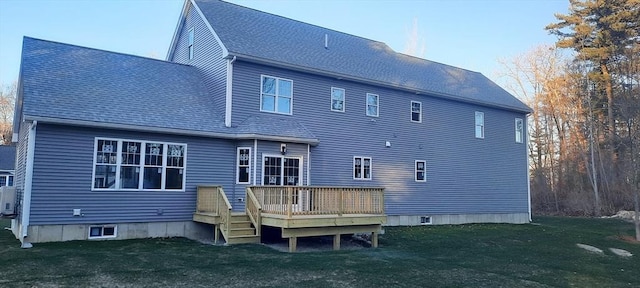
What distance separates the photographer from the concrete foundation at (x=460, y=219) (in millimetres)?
16969

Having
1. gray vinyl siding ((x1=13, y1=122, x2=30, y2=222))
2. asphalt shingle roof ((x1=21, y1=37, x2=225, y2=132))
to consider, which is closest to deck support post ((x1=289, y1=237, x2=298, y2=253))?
asphalt shingle roof ((x1=21, y1=37, x2=225, y2=132))

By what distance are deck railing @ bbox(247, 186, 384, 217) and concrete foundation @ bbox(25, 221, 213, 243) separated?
2.46 metres

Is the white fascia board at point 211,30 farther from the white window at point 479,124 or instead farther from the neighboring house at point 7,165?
the neighboring house at point 7,165

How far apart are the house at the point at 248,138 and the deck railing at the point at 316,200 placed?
41 mm

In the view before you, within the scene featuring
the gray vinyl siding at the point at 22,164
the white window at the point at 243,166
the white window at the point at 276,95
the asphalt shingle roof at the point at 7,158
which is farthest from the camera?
the asphalt shingle roof at the point at 7,158

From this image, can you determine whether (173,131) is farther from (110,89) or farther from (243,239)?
(243,239)

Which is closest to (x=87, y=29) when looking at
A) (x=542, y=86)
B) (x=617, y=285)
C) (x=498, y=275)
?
(x=498, y=275)

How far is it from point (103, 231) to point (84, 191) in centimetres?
113

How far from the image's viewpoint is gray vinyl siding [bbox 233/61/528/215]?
15000 millimetres

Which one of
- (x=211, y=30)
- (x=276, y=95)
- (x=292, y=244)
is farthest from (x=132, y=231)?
(x=211, y=30)

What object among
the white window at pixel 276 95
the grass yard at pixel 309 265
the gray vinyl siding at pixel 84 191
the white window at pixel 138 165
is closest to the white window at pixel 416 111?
the white window at pixel 276 95

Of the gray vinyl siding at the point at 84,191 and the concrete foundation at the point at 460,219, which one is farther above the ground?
the gray vinyl siding at the point at 84,191

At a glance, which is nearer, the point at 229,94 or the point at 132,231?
the point at 132,231

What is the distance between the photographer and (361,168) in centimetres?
1633
